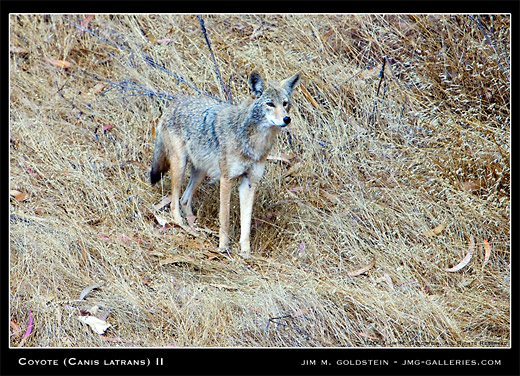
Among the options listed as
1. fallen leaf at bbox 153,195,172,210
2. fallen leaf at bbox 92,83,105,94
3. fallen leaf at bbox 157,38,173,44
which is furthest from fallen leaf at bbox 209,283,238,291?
fallen leaf at bbox 157,38,173,44

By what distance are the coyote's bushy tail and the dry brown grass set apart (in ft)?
0.75

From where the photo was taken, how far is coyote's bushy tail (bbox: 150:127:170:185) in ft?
22.4

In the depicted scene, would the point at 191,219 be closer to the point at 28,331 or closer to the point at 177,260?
the point at 177,260

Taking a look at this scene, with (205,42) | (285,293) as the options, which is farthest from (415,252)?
(205,42)

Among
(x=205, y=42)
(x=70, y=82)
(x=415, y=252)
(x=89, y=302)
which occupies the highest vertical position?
(x=205, y=42)

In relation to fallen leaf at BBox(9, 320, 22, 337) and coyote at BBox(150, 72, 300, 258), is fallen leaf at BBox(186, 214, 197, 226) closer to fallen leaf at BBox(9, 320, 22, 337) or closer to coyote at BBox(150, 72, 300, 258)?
coyote at BBox(150, 72, 300, 258)

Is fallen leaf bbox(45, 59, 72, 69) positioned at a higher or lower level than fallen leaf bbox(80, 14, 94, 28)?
lower

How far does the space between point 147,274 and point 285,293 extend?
1326mm

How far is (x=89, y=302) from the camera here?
5266 mm

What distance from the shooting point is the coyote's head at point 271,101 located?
18.8ft

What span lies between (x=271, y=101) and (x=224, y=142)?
0.73 m

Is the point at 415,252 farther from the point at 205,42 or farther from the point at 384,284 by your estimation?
the point at 205,42

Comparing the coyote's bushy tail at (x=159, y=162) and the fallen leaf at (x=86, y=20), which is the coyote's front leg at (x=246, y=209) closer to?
the coyote's bushy tail at (x=159, y=162)

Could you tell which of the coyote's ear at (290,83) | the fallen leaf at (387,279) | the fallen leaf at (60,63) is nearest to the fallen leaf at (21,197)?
the fallen leaf at (60,63)
